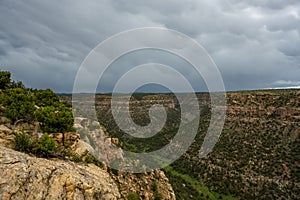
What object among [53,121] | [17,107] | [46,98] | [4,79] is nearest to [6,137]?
[53,121]

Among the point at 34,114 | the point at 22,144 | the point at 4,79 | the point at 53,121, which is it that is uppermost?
the point at 4,79

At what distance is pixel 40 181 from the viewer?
35.3 feet

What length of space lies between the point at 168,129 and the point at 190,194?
41.9m

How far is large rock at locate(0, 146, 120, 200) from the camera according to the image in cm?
990

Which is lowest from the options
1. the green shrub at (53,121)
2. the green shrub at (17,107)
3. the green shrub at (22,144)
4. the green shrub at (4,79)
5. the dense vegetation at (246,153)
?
the dense vegetation at (246,153)

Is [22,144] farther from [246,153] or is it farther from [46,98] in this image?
[246,153]

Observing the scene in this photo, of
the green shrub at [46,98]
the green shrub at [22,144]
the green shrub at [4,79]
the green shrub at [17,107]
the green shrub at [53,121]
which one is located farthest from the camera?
the green shrub at [4,79]

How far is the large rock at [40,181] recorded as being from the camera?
9.90m

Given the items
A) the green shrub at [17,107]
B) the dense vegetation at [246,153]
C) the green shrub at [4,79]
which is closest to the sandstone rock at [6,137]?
the green shrub at [17,107]

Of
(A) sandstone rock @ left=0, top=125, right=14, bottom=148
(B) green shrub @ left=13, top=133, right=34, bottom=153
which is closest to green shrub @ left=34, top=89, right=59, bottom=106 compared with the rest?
(A) sandstone rock @ left=0, top=125, right=14, bottom=148

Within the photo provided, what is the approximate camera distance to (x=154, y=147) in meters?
80.8

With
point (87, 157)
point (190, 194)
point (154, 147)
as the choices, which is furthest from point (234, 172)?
point (87, 157)

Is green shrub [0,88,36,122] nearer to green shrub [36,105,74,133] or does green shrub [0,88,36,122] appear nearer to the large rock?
green shrub [36,105,74,133]

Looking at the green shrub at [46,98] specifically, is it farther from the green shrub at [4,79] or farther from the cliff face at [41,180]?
the cliff face at [41,180]
